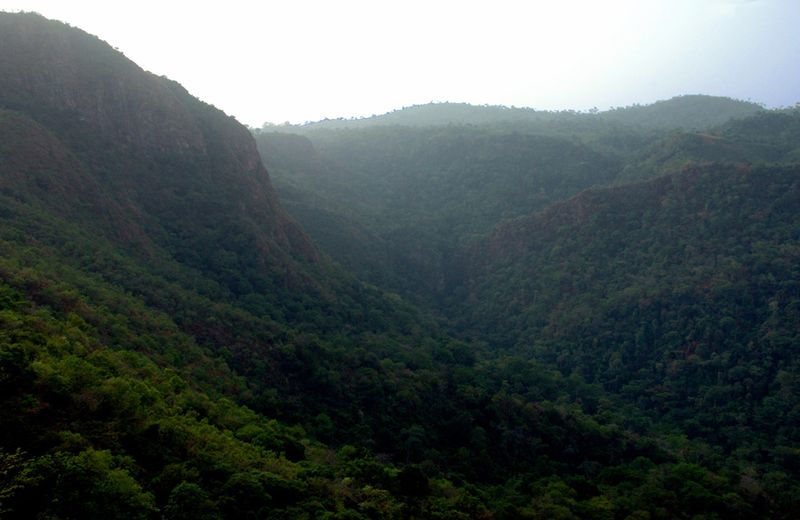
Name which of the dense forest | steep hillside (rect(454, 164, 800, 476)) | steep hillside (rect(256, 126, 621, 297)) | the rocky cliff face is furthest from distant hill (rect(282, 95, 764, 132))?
the rocky cliff face

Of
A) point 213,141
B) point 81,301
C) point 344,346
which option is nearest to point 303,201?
point 213,141

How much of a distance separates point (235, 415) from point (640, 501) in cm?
1771

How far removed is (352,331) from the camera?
44844mm

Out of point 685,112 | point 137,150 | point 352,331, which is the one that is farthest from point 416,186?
point 685,112

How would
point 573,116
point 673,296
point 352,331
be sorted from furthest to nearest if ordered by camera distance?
point 573,116 → point 673,296 → point 352,331

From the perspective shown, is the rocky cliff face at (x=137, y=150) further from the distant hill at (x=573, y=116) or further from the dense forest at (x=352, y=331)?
the distant hill at (x=573, y=116)

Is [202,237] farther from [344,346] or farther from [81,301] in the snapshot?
[81,301]

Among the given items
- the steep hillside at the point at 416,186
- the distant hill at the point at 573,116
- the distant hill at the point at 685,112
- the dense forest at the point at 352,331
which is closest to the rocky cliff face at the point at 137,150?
the dense forest at the point at 352,331

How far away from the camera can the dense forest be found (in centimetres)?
1870

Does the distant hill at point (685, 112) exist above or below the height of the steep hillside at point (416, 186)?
above

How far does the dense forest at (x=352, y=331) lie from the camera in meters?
18.7

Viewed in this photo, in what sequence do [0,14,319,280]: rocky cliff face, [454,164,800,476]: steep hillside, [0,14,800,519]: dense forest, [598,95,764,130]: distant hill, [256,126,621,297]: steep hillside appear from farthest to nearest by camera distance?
1. [598,95,764,130]: distant hill
2. [256,126,621,297]: steep hillside
3. [0,14,319,280]: rocky cliff face
4. [454,164,800,476]: steep hillside
5. [0,14,800,519]: dense forest

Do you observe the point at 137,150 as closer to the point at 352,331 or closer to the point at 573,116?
the point at 352,331

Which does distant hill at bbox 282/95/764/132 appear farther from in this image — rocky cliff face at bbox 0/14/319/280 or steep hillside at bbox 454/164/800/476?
rocky cliff face at bbox 0/14/319/280
